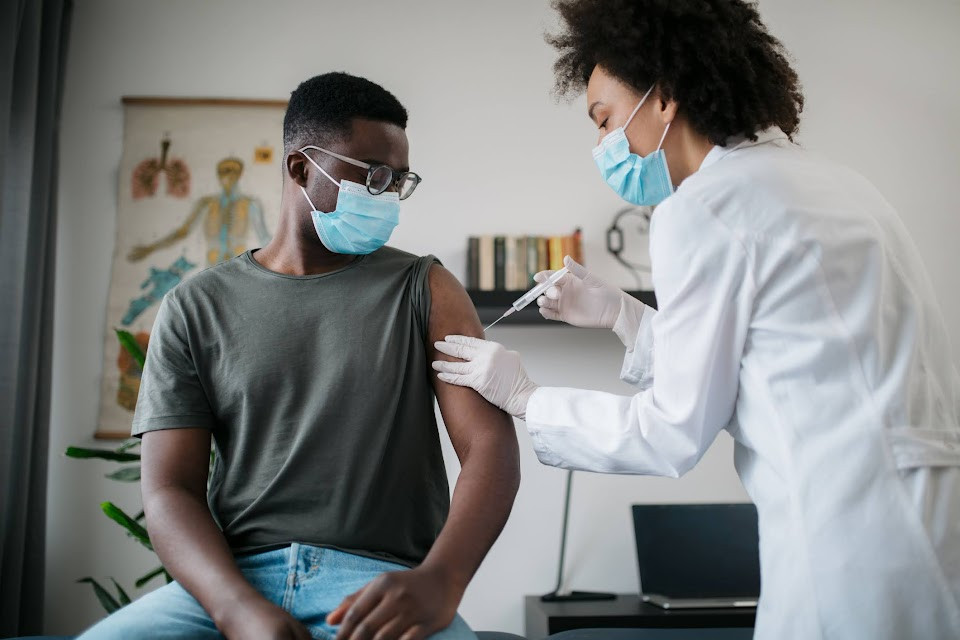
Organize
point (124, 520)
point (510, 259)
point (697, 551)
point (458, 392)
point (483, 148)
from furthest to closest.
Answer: point (483, 148), point (510, 259), point (697, 551), point (124, 520), point (458, 392)

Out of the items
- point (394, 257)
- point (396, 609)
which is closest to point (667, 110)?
point (394, 257)

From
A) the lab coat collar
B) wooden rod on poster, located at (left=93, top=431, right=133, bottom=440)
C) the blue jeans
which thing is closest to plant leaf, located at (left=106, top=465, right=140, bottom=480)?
wooden rod on poster, located at (left=93, top=431, right=133, bottom=440)

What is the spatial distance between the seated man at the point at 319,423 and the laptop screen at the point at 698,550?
1.65 m

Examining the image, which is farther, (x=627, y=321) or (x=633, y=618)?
(x=633, y=618)

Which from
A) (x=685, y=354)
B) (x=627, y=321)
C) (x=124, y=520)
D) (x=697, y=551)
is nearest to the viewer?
(x=685, y=354)

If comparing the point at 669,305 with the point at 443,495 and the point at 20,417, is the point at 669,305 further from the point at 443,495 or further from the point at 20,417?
the point at 20,417

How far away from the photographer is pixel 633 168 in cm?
147

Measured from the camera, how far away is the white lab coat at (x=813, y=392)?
1.09 meters

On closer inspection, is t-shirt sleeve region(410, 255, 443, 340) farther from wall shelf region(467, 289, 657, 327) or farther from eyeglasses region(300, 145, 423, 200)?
wall shelf region(467, 289, 657, 327)

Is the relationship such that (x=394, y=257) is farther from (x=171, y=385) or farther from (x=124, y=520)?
(x=124, y=520)

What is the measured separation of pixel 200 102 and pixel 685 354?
2571 mm

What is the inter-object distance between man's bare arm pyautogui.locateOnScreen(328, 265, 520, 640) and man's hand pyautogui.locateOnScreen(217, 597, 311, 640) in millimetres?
73

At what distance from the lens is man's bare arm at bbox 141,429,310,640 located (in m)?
1.13

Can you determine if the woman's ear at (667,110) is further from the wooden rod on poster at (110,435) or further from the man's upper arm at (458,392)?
the wooden rod on poster at (110,435)
